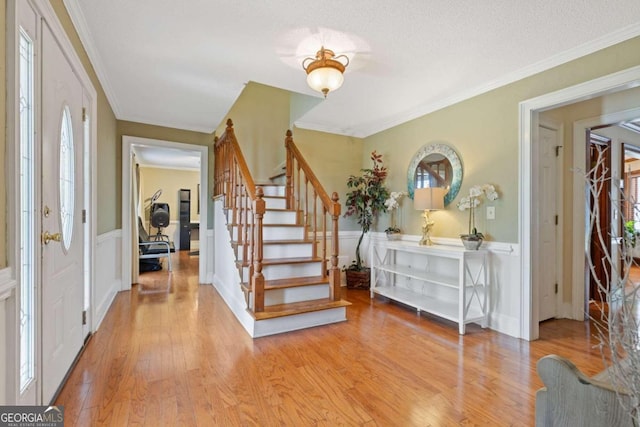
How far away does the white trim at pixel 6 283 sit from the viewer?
114 cm

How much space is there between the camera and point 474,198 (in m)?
2.98

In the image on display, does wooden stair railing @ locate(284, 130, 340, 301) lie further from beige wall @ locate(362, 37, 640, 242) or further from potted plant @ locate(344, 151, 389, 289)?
beige wall @ locate(362, 37, 640, 242)

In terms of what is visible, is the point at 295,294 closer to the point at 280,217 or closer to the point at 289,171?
the point at 280,217

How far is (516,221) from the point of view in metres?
2.71

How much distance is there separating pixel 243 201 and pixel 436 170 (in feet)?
7.37

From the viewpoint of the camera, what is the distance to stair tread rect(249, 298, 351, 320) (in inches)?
104

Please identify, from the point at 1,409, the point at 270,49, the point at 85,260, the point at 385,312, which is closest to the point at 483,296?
the point at 385,312

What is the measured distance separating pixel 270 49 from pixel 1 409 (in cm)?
254

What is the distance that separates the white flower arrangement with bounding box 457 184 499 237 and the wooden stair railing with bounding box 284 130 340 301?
127 cm

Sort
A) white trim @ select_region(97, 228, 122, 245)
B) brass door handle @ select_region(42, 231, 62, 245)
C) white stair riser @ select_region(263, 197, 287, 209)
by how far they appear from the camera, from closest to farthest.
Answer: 1. brass door handle @ select_region(42, 231, 62, 245)
2. white trim @ select_region(97, 228, 122, 245)
3. white stair riser @ select_region(263, 197, 287, 209)

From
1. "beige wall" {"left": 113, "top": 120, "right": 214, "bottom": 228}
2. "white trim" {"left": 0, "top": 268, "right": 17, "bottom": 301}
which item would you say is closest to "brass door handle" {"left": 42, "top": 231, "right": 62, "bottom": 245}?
"white trim" {"left": 0, "top": 268, "right": 17, "bottom": 301}

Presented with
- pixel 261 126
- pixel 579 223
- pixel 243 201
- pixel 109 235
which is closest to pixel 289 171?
pixel 243 201

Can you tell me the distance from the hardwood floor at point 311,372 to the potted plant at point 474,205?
843 millimetres

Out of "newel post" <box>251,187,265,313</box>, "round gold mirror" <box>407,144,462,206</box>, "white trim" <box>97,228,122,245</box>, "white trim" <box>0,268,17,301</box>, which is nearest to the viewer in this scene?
"white trim" <box>0,268,17,301</box>
